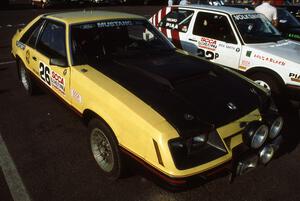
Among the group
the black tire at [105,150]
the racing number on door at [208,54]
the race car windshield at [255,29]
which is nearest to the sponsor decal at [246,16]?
the race car windshield at [255,29]

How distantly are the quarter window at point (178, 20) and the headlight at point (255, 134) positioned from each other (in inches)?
147

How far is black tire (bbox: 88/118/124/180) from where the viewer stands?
290 centimetres

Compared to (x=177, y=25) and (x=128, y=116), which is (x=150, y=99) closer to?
(x=128, y=116)

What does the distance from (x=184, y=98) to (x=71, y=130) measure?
198cm

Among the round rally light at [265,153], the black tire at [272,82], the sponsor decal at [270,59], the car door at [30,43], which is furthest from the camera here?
the black tire at [272,82]

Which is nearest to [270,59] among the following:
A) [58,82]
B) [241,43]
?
[241,43]

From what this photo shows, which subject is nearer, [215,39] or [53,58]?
[53,58]

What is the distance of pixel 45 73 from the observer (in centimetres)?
407

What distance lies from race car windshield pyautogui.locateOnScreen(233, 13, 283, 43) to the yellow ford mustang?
1.83 m

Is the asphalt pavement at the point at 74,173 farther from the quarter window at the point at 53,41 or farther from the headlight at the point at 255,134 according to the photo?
the quarter window at the point at 53,41

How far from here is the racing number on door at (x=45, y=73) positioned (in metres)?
4.00

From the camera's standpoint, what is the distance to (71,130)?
419 centimetres

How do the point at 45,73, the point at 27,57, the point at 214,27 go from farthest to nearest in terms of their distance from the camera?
the point at 214,27 → the point at 27,57 → the point at 45,73

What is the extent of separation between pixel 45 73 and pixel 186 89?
2087mm
